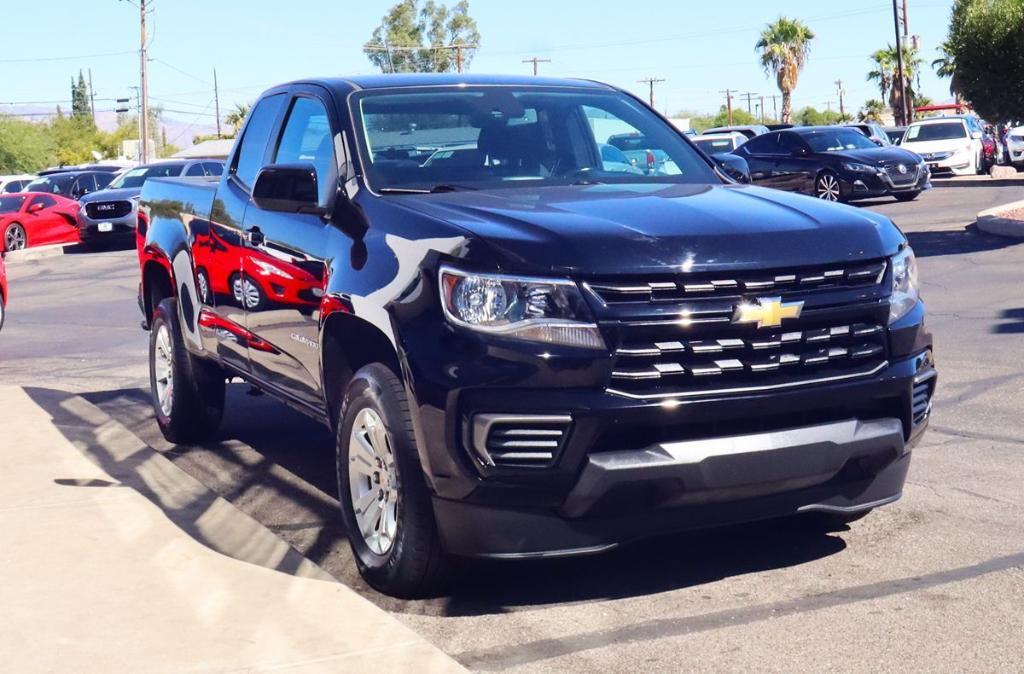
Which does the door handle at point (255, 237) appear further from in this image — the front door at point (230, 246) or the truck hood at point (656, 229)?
the truck hood at point (656, 229)

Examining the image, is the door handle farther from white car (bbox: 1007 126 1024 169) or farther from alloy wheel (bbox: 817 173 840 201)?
white car (bbox: 1007 126 1024 169)

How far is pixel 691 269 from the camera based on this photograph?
4.36 meters

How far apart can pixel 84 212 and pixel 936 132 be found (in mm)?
21409

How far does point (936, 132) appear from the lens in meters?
36.1

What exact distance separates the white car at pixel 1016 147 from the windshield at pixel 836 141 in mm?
16379

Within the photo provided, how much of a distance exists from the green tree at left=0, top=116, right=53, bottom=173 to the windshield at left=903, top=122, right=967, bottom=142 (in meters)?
77.0

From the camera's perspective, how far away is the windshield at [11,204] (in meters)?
28.3

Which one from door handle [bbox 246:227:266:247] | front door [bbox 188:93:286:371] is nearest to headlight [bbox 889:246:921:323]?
door handle [bbox 246:227:266:247]

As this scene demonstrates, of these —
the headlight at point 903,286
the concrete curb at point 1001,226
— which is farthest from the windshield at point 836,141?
the headlight at point 903,286

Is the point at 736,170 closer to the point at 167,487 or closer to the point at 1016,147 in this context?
the point at 167,487

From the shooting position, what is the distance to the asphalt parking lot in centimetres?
423

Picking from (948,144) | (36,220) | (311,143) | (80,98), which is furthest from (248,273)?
(80,98)

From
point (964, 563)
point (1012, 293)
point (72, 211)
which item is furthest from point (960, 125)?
point (964, 563)

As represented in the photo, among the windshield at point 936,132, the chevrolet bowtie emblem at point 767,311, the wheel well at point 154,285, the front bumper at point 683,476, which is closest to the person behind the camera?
the front bumper at point 683,476
